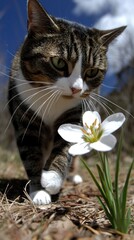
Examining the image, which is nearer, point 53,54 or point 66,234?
point 66,234

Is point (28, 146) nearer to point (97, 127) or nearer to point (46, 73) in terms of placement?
point (46, 73)

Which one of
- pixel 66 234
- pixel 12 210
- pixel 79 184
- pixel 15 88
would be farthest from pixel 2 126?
pixel 66 234

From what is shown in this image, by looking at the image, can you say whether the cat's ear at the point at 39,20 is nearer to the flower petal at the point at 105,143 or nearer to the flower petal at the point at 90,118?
the flower petal at the point at 90,118

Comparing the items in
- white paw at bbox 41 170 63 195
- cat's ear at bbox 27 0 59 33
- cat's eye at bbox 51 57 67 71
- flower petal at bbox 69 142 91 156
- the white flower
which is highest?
cat's ear at bbox 27 0 59 33

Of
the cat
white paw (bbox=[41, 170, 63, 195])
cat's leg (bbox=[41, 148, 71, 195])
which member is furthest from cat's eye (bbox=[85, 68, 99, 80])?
white paw (bbox=[41, 170, 63, 195])

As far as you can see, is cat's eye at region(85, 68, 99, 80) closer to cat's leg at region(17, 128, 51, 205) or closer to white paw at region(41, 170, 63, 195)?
cat's leg at region(17, 128, 51, 205)
